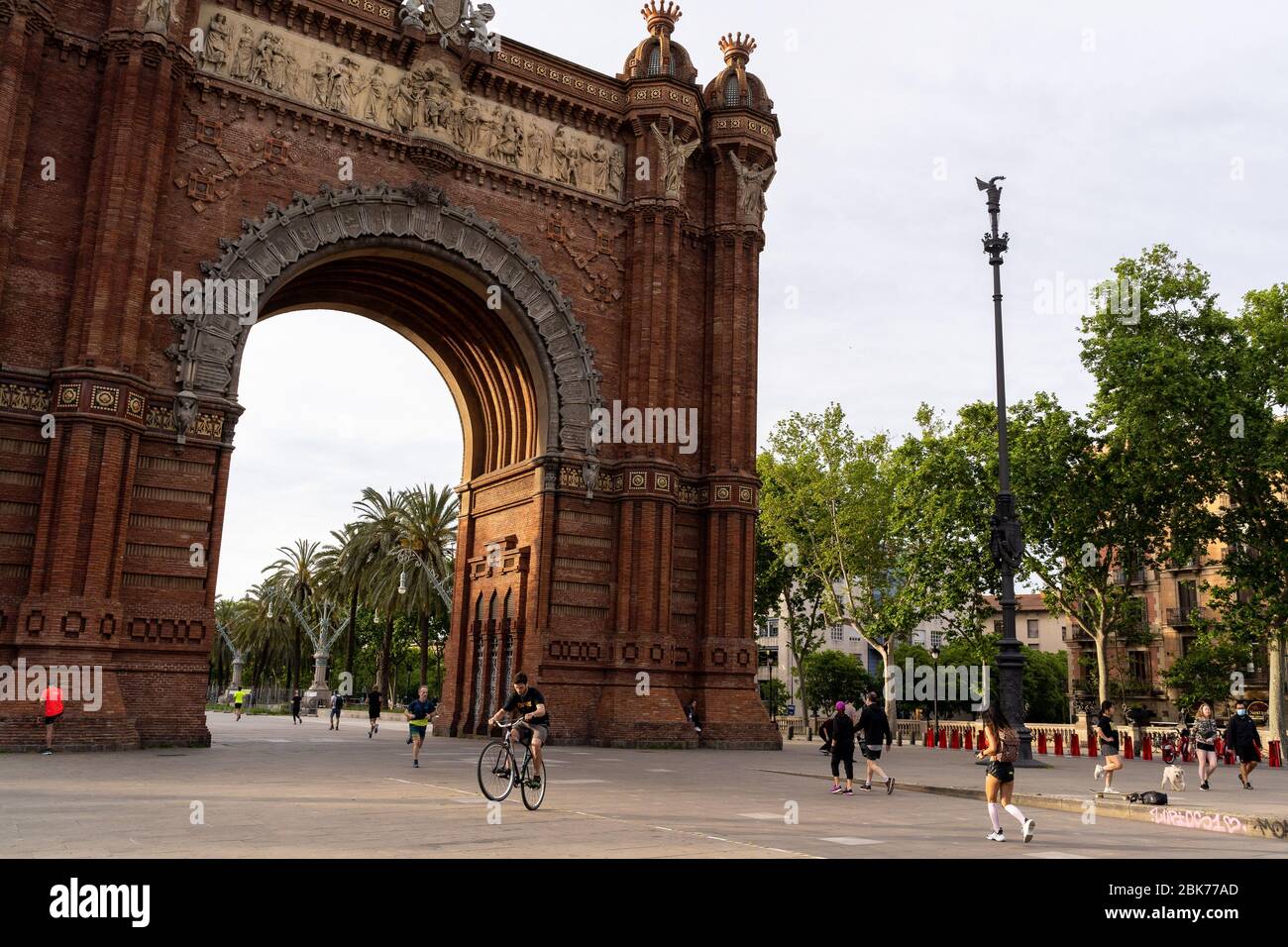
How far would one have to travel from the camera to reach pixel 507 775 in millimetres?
13242

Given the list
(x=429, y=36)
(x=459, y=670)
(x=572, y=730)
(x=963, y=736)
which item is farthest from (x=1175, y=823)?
(x=963, y=736)

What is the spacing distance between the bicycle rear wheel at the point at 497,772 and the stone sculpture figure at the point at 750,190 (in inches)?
899

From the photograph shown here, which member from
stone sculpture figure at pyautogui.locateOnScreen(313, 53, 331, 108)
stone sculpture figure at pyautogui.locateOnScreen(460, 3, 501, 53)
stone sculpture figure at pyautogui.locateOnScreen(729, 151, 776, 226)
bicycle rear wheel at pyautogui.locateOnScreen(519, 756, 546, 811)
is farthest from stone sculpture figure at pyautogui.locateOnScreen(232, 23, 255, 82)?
bicycle rear wheel at pyautogui.locateOnScreen(519, 756, 546, 811)

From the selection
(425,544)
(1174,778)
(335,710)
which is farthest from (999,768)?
(425,544)

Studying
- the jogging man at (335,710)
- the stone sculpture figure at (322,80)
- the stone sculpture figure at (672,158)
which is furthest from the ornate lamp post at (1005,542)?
the jogging man at (335,710)

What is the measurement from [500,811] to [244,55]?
21.5 metres

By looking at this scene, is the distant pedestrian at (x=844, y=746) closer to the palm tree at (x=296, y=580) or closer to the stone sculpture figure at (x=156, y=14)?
the stone sculpture figure at (x=156, y=14)

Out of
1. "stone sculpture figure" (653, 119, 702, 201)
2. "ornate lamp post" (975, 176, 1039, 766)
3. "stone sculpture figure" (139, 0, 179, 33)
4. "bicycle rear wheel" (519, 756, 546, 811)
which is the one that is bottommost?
"bicycle rear wheel" (519, 756, 546, 811)

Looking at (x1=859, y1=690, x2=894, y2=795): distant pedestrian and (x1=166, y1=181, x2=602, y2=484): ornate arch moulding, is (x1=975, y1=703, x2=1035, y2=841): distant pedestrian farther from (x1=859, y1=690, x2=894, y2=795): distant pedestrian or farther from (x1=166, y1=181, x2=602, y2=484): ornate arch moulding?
(x1=166, y1=181, x2=602, y2=484): ornate arch moulding

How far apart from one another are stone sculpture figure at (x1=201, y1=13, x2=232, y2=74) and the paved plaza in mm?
16165

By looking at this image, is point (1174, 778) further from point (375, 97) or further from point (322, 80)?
point (322, 80)

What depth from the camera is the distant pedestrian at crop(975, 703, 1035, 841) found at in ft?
38.1

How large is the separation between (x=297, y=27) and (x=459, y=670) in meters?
18.6

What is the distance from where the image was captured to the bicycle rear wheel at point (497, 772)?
43.4ft
